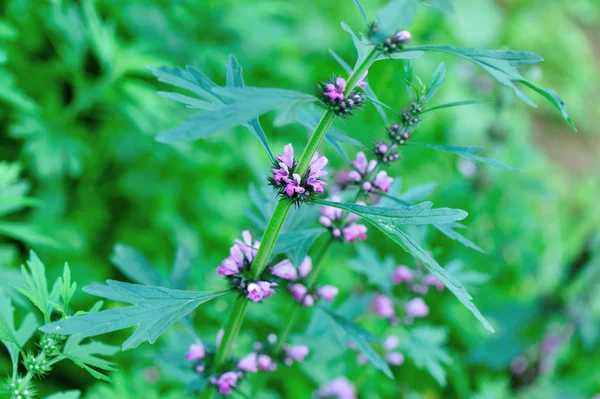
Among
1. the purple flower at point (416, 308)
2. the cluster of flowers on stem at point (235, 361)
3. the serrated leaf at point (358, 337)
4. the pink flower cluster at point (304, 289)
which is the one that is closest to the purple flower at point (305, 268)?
the pink flower cluster at point (304, 289)

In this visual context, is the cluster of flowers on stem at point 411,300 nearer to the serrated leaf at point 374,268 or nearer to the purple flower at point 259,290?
the serrated leaf at point 374,268

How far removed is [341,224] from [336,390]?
0.82 meters

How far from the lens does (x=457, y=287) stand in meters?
1.04

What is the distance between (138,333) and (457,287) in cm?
59

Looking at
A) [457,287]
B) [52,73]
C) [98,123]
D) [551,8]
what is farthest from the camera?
[551,8]

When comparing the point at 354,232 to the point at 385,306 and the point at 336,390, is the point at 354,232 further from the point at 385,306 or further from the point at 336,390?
the point at 336,390

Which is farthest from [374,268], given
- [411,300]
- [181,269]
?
[181,269]

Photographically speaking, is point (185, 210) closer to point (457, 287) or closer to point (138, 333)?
point (138, 333)

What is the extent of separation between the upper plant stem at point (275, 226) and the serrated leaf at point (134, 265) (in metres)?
0.24

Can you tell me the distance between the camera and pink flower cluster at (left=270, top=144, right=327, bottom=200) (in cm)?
117

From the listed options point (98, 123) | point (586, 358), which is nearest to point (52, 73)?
point (98, 123)

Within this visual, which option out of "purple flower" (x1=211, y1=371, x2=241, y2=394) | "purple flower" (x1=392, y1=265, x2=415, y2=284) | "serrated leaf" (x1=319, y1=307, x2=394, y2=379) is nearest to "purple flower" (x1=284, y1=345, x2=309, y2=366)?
"serrated leaf" (x1=319, y1=307, x2=394, y2=379)

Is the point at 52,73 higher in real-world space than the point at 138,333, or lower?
higher

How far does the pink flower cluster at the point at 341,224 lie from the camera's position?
4.72 feet
